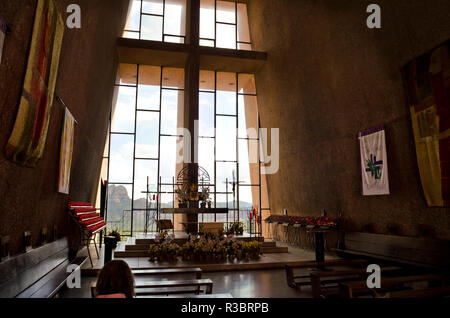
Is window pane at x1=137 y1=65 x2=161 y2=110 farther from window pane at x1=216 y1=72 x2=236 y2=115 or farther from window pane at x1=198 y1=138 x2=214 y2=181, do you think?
window pane at x1=216 y1=72 x2=236 y2=115

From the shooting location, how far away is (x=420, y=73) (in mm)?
5047

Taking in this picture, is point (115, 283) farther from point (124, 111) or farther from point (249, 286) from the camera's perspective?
point (124, 111)

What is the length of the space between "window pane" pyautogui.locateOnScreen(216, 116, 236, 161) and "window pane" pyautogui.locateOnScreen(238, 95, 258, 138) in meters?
0.37

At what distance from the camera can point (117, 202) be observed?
36.3 ft

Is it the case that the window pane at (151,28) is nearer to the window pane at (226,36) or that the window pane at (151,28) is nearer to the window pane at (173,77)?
the window pane at (173,77)

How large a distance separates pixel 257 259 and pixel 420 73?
15.2 ft

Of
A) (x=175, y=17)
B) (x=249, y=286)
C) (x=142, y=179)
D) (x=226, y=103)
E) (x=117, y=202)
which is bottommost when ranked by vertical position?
(x=249, y=286)

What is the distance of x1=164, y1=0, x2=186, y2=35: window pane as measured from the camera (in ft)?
40.6

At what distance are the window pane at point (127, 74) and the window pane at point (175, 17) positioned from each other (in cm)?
194

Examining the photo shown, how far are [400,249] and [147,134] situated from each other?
28.8 feet

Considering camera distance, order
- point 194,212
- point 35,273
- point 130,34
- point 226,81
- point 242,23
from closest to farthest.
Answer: point 35,273
point 194,212
point 130,34
point 226,81
point 242,23

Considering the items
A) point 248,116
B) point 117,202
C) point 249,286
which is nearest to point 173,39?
point 248,116
